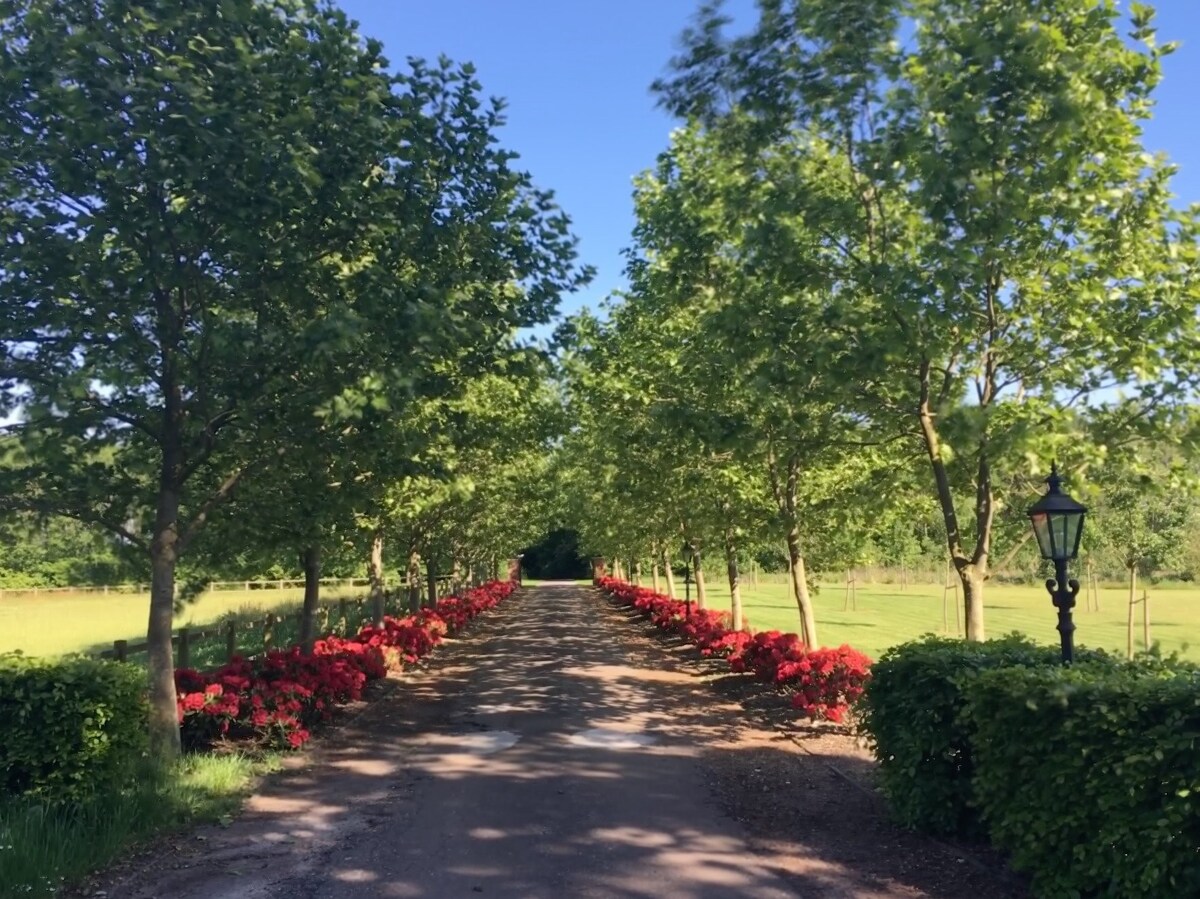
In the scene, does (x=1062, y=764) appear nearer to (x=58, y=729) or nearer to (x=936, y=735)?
(x=936, y=735)

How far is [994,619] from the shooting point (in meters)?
31.3

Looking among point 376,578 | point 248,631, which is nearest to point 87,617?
point 248,631

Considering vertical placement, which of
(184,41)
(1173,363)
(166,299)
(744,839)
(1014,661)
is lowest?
(744,839)

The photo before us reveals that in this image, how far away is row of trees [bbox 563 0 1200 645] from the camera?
6562mm

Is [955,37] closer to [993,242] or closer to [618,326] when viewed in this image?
[993,242]

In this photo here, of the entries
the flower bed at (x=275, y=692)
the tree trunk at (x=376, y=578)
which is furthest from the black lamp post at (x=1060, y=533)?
the tree trunk at (x=376, y=578)

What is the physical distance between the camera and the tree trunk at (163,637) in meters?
7.62

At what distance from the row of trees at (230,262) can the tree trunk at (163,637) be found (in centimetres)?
2

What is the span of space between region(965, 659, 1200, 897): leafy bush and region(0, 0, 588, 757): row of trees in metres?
4.45

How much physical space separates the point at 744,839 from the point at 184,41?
6.98m

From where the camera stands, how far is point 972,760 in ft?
19.1

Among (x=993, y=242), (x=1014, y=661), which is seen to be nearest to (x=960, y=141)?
(x=993, y=242)

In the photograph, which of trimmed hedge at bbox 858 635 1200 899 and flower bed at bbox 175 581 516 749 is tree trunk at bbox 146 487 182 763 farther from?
trimmed hedge at bbox 858 635 1200 899

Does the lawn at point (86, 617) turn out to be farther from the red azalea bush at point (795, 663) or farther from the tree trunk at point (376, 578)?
the red azalea bush at point (795, 663)
